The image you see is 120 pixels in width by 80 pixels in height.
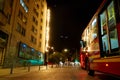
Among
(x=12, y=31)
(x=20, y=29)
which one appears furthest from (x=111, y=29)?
(x=20, y=29)

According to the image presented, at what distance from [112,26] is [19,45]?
2710cm

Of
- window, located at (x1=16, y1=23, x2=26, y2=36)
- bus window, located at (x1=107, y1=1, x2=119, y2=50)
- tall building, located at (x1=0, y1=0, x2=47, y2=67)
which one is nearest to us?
bus window, located at (x1=107, y1=1, x2=119, y2=50)

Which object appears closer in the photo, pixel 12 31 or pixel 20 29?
pixel 12 31

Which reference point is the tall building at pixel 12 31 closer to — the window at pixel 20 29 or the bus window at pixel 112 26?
the window at pixel 20 29

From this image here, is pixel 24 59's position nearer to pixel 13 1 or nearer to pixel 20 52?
pixel 20 52

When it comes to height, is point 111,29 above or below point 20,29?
below

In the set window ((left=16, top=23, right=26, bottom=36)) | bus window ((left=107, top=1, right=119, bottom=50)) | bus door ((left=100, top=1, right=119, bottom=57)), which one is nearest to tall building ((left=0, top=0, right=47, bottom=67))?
window ((left=16, top=23, right=26, bottom=36))

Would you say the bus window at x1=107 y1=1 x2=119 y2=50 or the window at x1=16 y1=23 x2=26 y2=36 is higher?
the window at x1=16 y1=23 x2=26 y2=36

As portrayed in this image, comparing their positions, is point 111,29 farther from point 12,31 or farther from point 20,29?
point 20,29

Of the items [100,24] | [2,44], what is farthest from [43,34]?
[100,24]

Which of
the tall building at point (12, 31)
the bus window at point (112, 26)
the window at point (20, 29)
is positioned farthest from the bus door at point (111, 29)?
the window at point (20, 29)

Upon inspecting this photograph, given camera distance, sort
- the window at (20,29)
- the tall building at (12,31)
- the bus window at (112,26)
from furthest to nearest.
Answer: the window at (20,29)
the tall building at (12,31)
the bus window at (112,26)

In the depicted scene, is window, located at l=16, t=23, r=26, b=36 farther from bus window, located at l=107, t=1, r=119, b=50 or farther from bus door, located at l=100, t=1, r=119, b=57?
bus window, located at l=107, t=1, r=119, b=50

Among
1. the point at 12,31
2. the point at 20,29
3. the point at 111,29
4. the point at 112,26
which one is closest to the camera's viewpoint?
the point at 112,26
